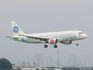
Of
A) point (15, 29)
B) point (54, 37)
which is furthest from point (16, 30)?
point (54, 37)

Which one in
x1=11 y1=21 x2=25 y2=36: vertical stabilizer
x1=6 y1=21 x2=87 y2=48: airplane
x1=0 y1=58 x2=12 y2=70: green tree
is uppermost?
x1=11 y1=21 x2=25 y2=36: vertical stabilizer

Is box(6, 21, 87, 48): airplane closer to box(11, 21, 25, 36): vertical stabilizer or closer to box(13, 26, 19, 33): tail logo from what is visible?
box(11, 21, 25, 36): vertical stabilizer

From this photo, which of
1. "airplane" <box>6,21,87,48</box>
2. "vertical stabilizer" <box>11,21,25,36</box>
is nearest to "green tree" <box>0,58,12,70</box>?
"airplane" <box>6,21,87,48</box>

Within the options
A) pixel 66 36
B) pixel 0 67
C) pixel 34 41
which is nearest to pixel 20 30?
pixel 34 41

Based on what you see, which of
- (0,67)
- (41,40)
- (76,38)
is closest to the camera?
(76,38)

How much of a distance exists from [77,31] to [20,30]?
2462 cm

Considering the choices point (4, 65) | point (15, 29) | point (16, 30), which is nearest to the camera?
point (16, 30)

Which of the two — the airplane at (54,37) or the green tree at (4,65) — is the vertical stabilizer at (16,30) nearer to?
the airplane at (54,37)

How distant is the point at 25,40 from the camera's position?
91062 mm

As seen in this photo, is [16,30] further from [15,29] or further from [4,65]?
[4,65]

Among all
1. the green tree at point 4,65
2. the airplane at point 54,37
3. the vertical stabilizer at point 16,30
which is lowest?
the green tree at point 4,65

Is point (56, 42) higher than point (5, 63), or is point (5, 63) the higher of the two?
point (56, 42)

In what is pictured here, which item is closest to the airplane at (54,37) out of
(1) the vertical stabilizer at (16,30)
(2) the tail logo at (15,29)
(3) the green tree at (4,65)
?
(1) the vertical stabilizer at (16,30)

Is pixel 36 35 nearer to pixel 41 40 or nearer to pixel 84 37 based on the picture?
pixel 41 40
